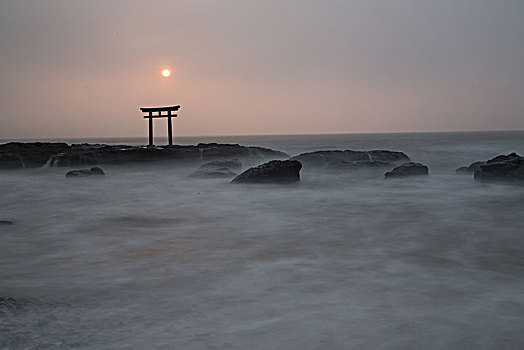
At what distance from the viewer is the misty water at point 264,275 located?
301cm

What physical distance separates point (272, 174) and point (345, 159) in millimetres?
10176

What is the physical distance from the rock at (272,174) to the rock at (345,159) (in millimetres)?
6175

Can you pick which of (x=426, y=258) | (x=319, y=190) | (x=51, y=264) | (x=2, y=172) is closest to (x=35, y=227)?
(x=51, y=264)

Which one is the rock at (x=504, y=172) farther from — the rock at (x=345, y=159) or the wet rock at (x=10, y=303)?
the wet rock at (x=10, y=303)

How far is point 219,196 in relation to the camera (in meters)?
11.5

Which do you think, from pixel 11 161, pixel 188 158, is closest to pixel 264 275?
pixel 188 158

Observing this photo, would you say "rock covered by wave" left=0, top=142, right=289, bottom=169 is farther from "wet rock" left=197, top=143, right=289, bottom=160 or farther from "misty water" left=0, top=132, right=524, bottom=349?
"misty water" left=0, top=132, right=524, bottom=349

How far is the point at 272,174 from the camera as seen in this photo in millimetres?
13477

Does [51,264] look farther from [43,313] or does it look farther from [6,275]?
[43,313]

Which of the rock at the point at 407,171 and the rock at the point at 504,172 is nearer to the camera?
the rock at the point at 504,172

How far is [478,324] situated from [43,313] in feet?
9.87

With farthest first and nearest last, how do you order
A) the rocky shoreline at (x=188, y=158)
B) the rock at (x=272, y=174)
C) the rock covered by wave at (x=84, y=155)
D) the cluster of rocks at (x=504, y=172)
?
the rock covered by wave at (x=84, y=155)
the rocky shoreline at (x=188, y=158)
the rock at (x=272, y=174)
the cluster of rocks at (x=504, y=172)

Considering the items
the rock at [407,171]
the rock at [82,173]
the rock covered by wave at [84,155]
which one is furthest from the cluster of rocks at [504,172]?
the rock covered by wave at [84,155]

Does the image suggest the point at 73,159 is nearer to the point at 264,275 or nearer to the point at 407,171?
the point at 407,171
